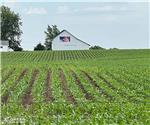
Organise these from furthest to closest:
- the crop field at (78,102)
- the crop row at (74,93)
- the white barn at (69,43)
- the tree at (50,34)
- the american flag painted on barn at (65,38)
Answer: the tree at (50,34) → the american flag painted on barn at (65,38) → the white barn at (69,43) → the crop row at (74,93) → the crop field at (78,102)

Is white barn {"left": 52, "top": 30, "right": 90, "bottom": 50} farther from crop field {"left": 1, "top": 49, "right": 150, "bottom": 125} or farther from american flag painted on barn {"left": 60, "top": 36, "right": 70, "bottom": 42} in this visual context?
crop field {"left": 1, "top": 49, "right": 150, "bottom": 125}

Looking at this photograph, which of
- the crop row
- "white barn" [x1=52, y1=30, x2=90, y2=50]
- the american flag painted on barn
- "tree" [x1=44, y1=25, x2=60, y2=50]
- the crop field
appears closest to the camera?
the crop field

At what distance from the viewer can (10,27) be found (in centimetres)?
13275

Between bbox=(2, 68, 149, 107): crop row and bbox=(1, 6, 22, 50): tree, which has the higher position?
bbox=(1, 6, 22, 50): tree

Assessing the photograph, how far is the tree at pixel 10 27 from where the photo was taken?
131m

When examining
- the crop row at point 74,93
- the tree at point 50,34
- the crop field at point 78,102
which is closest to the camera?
the crop field at point 78,102

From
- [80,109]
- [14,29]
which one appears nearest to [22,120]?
[80,109]

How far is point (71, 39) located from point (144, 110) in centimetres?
10761

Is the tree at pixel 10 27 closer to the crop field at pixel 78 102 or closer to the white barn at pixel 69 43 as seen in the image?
the white barn at pixel 69 43

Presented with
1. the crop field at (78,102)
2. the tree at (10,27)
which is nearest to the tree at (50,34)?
the tree at (10,27)

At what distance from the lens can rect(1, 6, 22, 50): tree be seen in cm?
13088

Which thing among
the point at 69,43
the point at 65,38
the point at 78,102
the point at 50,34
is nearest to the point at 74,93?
the point at 78,102

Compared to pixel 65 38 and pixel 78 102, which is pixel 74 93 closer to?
pixel 78 102

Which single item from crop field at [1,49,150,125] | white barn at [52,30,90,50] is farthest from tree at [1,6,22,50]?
crop field at [1,49,150,125]
